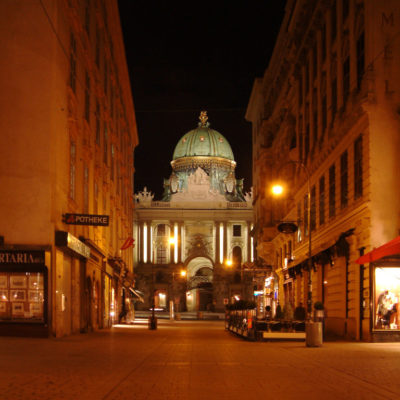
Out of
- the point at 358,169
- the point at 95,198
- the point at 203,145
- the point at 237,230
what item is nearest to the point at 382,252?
the point at 358,169

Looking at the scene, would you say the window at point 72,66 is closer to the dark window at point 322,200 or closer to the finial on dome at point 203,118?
the dark window at point 322,200

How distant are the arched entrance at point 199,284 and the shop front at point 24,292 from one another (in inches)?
3328

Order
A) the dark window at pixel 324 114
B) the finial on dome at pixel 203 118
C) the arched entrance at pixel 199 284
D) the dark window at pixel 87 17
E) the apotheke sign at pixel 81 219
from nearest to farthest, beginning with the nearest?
the apotheke sign at pixel 81 219, the dark window at pixel 87 17, the dark window at pixel 324 114, the arched entrance at pixel 199 284, the finial on dome at pixel 203 118

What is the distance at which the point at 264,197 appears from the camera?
5731 centimetres

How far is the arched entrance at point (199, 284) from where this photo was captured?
365ft

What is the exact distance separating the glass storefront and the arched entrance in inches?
3327

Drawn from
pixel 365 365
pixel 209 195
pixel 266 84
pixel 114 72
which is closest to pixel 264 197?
pixel 266 84

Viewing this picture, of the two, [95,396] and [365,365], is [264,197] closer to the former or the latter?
[365,365]

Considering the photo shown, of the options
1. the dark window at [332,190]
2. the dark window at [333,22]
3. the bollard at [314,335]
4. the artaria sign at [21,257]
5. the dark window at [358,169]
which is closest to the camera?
the bollard at [314,335]

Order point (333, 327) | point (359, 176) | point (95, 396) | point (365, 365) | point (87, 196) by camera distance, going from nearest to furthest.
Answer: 1. point (95, 396)
2. point (365, 365)
3. point (359, 176)
4. point (333, 327)
5. point (87, 196)

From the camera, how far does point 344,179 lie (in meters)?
29.7

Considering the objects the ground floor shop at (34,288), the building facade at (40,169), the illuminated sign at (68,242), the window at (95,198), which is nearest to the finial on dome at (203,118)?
the window at (95,198)

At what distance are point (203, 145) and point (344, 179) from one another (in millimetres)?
91527

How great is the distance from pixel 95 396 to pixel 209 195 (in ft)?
338
